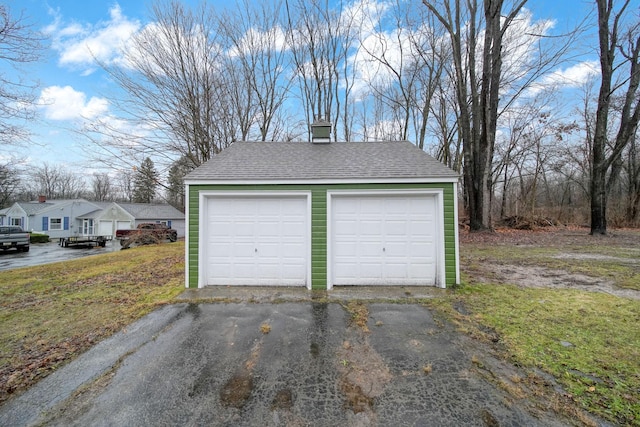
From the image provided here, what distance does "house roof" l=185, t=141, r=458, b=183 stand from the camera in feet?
17.4

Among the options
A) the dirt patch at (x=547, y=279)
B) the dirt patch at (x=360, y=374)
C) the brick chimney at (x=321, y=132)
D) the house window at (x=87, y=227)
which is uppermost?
the brick chimney at (x=321, y=132)

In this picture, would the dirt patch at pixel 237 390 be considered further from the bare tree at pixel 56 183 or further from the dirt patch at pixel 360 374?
the bare tree at pixel 56 183

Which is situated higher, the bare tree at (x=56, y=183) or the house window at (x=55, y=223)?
the bare tree at (x=56, y=183)

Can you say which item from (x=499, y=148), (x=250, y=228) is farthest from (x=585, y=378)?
(x=499, y=148)

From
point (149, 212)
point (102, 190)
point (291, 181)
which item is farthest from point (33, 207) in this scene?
point (291, 181)

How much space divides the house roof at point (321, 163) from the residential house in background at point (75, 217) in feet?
89.1

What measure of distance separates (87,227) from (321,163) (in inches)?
1324

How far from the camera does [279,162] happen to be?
19.7ft

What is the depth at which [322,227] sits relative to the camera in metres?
5.31

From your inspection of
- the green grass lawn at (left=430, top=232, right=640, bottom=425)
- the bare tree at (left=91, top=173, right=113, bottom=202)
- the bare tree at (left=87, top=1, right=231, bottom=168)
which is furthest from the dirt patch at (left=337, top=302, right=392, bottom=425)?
the bare tree at (left=91, top=173, right=113, bottom=202)

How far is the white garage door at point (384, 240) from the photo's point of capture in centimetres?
534

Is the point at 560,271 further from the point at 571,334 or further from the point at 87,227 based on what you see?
the point at 87,227

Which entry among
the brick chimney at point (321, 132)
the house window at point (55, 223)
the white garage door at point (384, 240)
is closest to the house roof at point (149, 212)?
the house window at point (55, 223)

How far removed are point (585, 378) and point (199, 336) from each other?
433 centimetres
